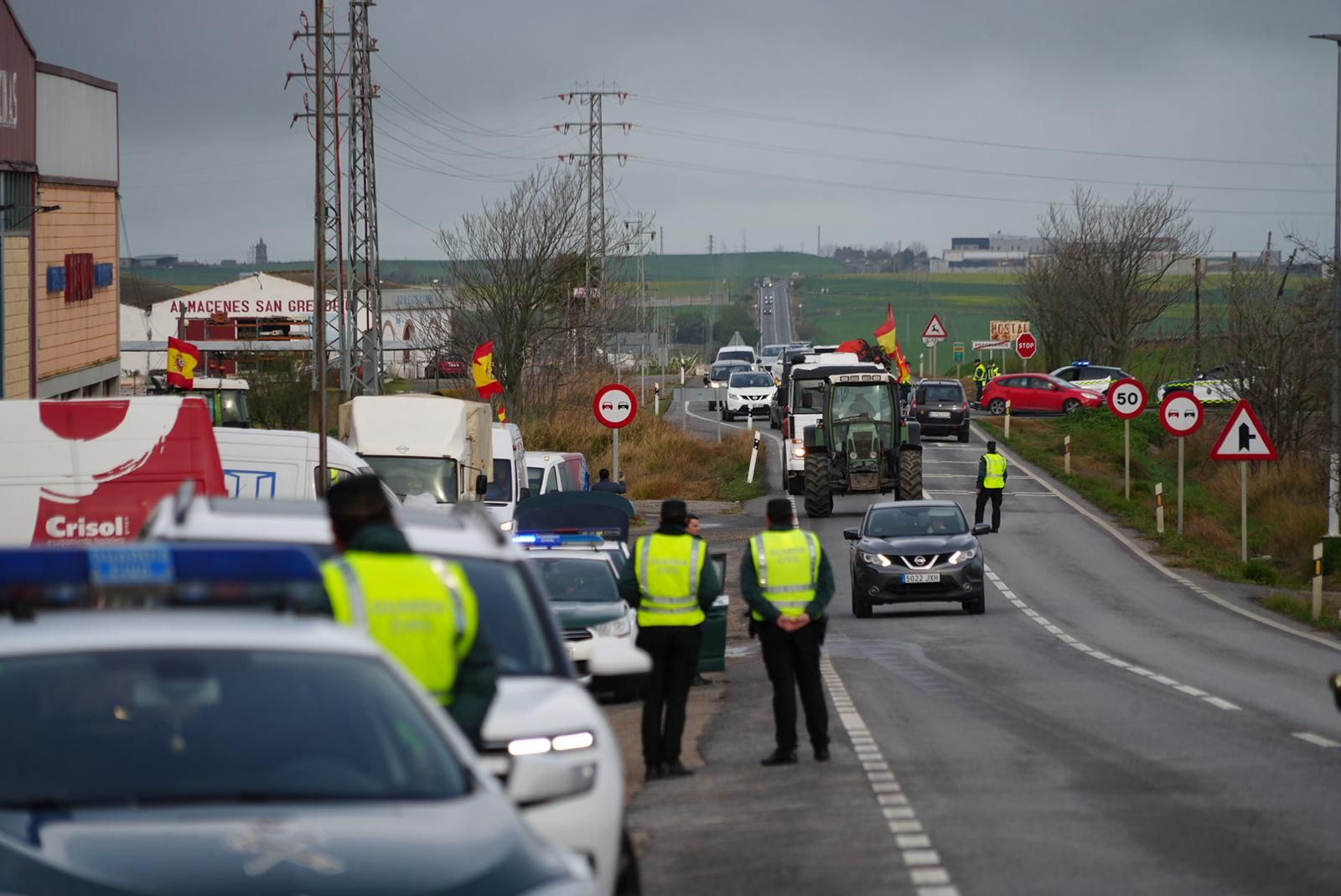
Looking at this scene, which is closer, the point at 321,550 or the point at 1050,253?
the point at 321,550

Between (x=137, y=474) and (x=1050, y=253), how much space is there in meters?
72.2

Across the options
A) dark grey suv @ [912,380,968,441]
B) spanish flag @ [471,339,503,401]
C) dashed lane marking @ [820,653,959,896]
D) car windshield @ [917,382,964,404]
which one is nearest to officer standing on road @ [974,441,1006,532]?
spanish flag @ [471,339,503,401]

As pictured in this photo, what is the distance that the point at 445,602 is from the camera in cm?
672

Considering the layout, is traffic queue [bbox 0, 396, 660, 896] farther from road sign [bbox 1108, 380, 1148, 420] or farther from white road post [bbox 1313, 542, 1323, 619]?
road sign [bbox 1108, 380, 1148, 420]

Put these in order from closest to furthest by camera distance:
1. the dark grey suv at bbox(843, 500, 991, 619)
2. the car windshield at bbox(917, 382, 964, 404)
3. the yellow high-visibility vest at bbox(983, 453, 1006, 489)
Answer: the dark grey suv at bbox(843, 500, 991, 619) < the yellow high-visibility vest at bbox(983, 453, 1006, 489) < the car windshield at bbox(917, 382, 964, 404)

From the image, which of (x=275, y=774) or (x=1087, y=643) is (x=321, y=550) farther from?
(x=1087, y=643)

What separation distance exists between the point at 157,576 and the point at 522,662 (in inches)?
79.3

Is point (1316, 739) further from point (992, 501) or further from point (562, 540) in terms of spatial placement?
point (992, 501)

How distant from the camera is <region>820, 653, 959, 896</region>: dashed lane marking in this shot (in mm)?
8414

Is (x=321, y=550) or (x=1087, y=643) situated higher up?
(x=321, y=550)

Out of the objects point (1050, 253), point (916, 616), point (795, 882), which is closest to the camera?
point (795, 882)

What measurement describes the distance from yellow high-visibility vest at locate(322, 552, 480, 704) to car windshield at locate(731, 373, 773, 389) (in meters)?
60.0

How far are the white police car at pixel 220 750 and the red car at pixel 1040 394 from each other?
188ft

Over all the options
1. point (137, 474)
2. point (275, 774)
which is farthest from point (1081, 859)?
point (137, 474)
